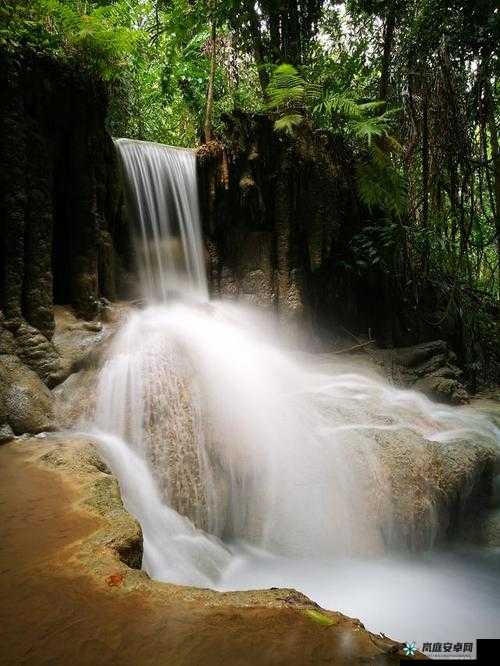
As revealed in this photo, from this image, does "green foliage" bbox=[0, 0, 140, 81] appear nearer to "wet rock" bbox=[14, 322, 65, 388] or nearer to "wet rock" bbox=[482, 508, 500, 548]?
"wet rock" bbox=[14, 322, 65, 388]

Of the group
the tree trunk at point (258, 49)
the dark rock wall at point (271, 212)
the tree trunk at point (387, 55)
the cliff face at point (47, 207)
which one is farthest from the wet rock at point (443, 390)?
the tree trunk at point (258, 49)

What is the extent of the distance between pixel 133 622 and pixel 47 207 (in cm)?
530

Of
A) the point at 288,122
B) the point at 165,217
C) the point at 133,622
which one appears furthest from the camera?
the point at 165,217

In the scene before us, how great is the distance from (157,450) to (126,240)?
4.69 m

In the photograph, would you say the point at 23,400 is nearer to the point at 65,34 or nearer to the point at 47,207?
the point at 47,207

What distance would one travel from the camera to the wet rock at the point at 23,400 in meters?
4.40

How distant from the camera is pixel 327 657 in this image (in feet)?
5.32

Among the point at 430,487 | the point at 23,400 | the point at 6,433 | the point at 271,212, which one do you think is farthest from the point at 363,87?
the point at 6,433

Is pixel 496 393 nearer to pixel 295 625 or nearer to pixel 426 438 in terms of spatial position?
pixel 426 438

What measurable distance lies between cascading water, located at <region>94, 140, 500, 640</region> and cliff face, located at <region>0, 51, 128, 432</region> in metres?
0.89

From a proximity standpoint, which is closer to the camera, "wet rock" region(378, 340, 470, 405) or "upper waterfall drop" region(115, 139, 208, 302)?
"wet rock" region(378, 340, 470, 405)

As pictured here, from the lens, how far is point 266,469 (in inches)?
185

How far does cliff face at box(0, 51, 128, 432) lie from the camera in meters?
5.23

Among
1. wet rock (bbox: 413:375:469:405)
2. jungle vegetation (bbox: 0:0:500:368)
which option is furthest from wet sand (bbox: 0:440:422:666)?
wet rock (bbox: 413:375:469:405)
